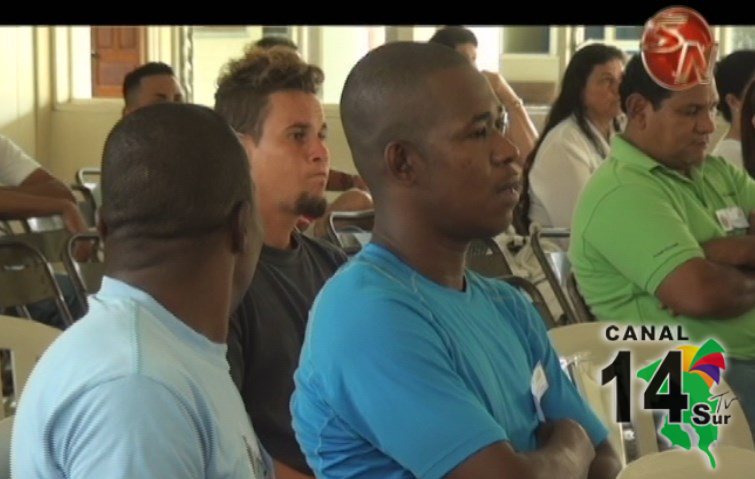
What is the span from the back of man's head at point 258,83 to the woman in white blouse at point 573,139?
1909mm

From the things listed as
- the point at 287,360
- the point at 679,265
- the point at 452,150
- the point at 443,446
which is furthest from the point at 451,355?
the point at 679,265

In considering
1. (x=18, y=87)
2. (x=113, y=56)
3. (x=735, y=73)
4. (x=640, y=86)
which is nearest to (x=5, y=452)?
(x=640, y=86)

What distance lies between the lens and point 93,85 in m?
8.26

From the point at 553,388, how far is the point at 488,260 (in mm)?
2029

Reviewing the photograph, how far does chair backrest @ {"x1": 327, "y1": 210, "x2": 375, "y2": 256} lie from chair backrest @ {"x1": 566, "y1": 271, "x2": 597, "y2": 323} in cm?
62

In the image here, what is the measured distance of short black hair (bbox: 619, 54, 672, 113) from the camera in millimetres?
2525

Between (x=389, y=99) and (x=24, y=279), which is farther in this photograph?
(x=24, y=279)

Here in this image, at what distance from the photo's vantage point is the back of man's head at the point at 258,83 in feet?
7.26

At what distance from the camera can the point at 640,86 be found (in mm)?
2557

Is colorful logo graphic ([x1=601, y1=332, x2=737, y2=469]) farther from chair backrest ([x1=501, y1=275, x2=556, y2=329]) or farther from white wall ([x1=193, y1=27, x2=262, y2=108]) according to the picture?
white wall ([x1=193, y1=27, x2=262, y2=108])

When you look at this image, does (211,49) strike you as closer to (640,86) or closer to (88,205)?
(88,205)

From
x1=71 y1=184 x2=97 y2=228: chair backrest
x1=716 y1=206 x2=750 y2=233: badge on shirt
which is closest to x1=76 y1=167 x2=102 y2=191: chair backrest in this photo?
x1=71 y1=184 x2=97 y2=228: chair backrest

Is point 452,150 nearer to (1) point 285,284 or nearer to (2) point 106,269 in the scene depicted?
(2) point 106,269
